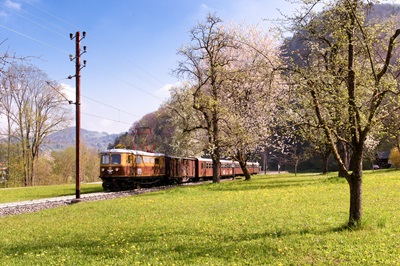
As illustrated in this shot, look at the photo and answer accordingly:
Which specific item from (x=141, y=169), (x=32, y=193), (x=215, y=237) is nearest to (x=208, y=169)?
(x=141, y=169)

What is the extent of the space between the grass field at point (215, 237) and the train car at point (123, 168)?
14.3 metres

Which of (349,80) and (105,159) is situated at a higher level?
(349,80)

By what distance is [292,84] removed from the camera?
8148mm

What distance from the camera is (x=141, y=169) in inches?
1120

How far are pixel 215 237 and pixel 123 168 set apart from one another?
1962 centimetres

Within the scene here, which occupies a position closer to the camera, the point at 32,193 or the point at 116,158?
the point at 32,193

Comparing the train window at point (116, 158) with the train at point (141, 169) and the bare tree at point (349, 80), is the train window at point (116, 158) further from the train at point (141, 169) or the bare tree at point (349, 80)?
the bare tree at point (349, 80)

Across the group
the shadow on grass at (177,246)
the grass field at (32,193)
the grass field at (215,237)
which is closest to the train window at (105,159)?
the grass field at (32,193)

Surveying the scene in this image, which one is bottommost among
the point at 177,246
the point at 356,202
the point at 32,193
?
the point at 32,193

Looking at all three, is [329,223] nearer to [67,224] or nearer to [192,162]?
[67,224]

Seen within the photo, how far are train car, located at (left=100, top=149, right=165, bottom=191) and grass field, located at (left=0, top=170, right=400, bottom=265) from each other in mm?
14282

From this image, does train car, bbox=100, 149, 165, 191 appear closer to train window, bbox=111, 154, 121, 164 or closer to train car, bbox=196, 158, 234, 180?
train window, bbox=111, 154, 121, 164

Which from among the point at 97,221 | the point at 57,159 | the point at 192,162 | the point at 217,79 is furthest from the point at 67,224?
the point at 57,159

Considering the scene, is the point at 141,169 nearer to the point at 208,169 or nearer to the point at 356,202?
the point at 208,169
